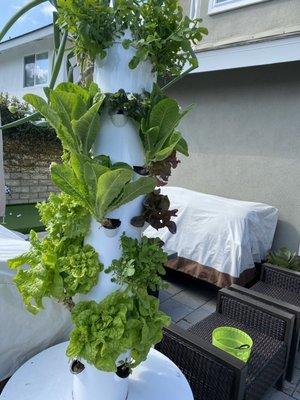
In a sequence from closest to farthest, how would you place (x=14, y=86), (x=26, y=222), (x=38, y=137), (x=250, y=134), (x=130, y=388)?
(x=130, y=388), (x=250, y=134), (x=26, y=222), (x=38, y=137), (x=14, y=86)

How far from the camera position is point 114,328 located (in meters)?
0.92

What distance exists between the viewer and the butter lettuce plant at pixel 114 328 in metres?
0.91

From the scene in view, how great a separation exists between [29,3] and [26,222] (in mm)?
5095

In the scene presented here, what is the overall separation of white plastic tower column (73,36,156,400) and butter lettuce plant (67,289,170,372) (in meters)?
0.06

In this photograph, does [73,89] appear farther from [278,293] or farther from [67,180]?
[278,293]

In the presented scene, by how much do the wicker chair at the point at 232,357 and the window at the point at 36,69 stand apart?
1015cm

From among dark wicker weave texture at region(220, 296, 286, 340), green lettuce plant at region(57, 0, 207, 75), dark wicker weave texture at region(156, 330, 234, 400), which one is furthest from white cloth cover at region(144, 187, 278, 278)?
green lettuce plant at region(57, 0, 207, 75)

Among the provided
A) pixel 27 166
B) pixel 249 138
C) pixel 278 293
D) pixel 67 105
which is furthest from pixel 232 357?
pixel 27 166

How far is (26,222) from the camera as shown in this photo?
559 centimetres

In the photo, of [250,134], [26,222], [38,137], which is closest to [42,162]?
[38,137]

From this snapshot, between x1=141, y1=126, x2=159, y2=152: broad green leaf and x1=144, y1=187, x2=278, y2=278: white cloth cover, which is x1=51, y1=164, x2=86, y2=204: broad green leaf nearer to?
x1=141, y1=126, x2=159, y2=152: broad green leaf

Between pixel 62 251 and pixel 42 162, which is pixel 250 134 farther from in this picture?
pixel 42 162

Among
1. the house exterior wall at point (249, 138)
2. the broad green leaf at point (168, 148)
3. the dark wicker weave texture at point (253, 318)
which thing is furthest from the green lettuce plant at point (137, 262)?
the house exterior wall at point (249, 138)

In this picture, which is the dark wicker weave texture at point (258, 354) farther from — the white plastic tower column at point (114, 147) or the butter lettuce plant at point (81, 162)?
the butter lettuce plant at point (81, 162)
